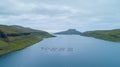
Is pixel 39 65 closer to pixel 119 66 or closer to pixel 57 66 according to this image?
pixel 57 66

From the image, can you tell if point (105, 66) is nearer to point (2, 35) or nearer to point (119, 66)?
point (119, 66)

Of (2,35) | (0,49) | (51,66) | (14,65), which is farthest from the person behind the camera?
(2,35)

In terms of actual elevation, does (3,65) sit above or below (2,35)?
below

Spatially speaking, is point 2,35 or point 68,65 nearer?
point 68,65

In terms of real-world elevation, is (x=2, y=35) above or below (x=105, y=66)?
above

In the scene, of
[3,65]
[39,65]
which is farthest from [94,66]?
[3,65]

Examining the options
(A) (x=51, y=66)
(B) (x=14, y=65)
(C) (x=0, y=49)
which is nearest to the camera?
(A) (x=51, y=66)

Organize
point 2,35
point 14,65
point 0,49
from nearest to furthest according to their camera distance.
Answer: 1. point 14,65
2. point 0,49
3. point 2,35

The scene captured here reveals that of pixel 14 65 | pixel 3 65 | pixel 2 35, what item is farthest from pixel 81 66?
pixel 2 35

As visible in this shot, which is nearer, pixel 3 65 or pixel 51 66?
pixel 51 66
